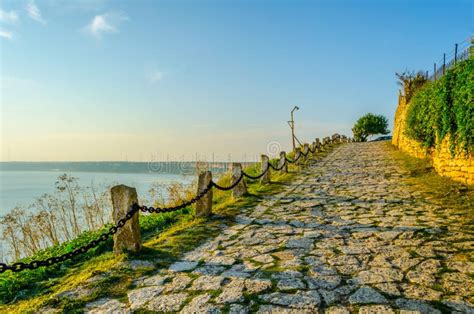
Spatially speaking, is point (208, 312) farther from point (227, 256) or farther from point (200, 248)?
point (200, 248)

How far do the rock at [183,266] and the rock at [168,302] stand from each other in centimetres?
74

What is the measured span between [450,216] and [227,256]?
13.7 feet

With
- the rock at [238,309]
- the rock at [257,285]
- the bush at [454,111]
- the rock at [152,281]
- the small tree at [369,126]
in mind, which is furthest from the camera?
the small tree at [369,126]

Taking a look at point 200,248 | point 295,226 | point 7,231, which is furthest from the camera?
point 7,231

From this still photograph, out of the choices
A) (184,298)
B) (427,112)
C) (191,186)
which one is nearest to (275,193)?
(191,186)

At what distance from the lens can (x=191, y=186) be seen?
10820 mm

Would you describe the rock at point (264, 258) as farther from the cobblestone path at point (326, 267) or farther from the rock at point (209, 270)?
the rock at point (209, 270)

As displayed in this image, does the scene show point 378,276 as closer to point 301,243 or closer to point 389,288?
point 389,288

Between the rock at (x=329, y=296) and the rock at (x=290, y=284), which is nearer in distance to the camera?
the rock at (x=329, y=296)

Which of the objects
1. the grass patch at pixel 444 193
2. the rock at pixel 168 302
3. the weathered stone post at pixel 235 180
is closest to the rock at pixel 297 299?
the rock at pixel 168 302

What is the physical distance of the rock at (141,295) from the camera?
342cm

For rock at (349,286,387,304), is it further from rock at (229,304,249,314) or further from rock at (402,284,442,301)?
rock at (229,304,249,314)

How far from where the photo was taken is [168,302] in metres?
3.41

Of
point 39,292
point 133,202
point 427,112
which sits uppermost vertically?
point 427,112
